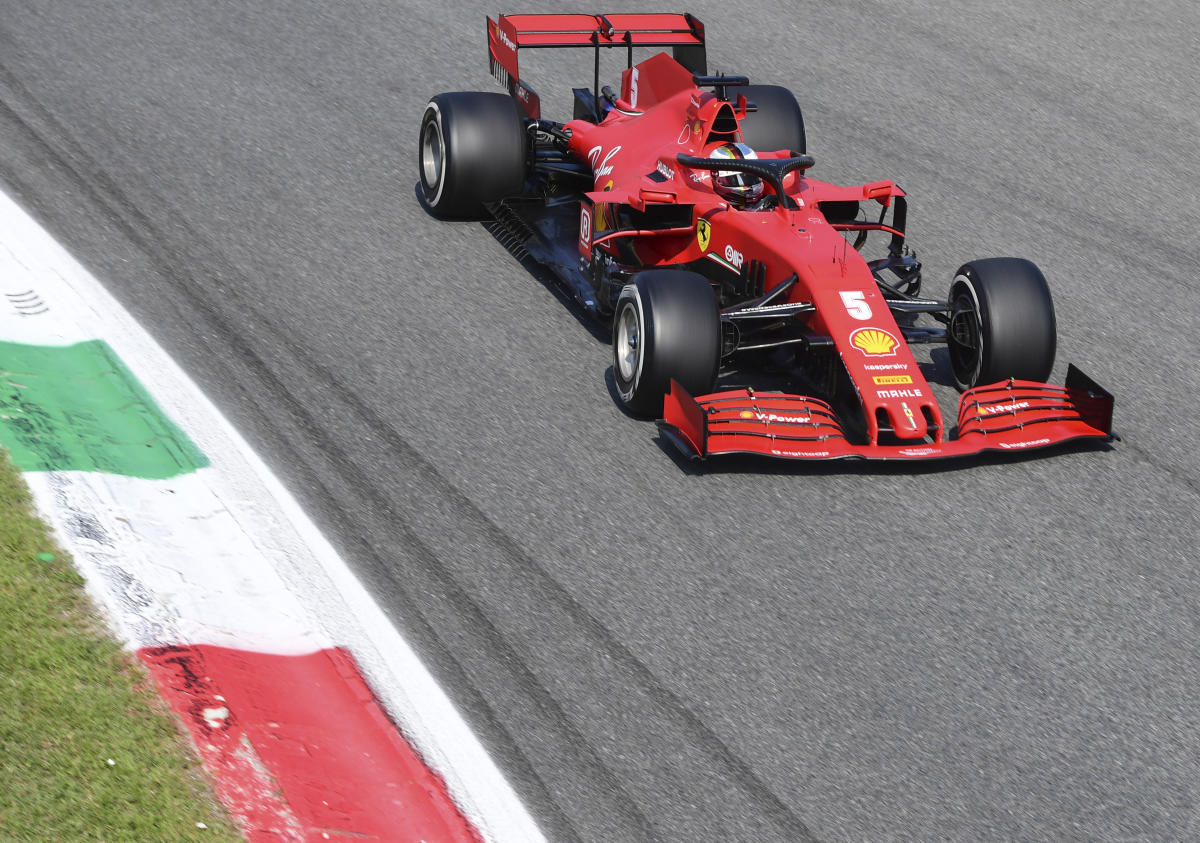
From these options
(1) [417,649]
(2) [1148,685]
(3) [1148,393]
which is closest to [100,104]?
(1) [417,649]

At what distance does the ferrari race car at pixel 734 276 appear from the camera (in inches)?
254

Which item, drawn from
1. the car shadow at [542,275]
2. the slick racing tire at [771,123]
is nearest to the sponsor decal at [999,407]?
the car shadow at [542,275]

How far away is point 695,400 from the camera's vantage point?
6.34 m

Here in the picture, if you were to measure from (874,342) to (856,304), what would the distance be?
0.24 metres

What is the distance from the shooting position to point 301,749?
4.34m

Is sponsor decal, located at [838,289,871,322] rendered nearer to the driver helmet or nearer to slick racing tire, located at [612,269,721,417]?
slick racing tire, located at [612,269,721,417]

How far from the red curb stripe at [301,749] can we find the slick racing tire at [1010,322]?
12.3 feet

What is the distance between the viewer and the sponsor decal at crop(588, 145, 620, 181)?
8.41 m

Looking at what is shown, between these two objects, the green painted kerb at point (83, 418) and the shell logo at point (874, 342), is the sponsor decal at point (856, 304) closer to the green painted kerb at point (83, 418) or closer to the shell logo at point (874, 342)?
the shell logo at point (874, 342)

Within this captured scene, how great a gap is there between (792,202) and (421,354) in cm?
220

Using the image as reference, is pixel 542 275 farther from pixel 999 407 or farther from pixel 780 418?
pixel 999 407

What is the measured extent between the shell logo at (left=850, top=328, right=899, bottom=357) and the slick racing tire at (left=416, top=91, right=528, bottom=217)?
9.92 ft

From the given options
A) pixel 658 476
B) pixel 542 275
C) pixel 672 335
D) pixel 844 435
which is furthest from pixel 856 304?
pixel 542 275

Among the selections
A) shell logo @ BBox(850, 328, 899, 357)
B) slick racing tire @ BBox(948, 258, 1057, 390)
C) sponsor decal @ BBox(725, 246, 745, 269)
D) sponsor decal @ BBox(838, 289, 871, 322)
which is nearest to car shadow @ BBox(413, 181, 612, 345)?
sponsor decal @ BBox(725, 246, 745, 269)
